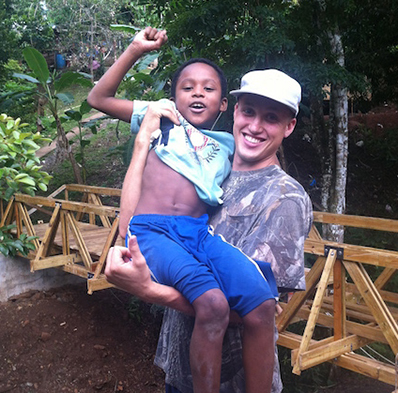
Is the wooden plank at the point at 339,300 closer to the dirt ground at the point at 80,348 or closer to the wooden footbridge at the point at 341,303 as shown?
the wooden footbridge at the point at 341,303

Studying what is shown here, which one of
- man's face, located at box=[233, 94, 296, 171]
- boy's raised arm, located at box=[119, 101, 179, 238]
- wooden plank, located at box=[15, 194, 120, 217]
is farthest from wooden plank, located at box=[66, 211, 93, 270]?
man's face, located at box=[233, 94, 296, 171]

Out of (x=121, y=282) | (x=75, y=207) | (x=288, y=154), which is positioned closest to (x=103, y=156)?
(x=288, y=154)

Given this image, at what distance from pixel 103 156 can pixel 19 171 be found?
20.4 ft

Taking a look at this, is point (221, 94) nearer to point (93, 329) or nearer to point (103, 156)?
point (93, 329)

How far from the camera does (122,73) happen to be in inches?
78.2

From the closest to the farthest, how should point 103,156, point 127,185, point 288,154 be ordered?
point 127,185
point 288,154
point 103,156

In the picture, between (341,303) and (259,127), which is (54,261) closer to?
(341,303)

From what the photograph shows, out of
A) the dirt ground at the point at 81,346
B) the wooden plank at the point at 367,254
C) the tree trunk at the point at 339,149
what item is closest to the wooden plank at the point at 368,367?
the wooden plank at the point at 367,254

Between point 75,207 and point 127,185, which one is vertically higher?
point 127,185

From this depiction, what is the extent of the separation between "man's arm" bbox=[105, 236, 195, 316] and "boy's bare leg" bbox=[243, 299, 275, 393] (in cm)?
21

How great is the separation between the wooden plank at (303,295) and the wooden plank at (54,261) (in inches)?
105

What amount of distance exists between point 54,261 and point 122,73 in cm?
363

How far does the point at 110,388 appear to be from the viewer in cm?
522

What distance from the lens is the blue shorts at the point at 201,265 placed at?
1.54 m
